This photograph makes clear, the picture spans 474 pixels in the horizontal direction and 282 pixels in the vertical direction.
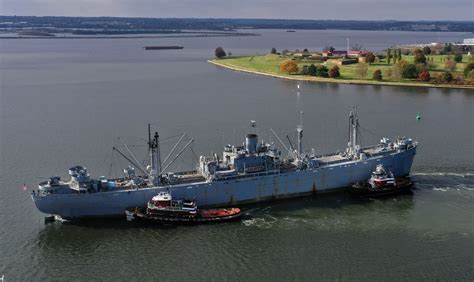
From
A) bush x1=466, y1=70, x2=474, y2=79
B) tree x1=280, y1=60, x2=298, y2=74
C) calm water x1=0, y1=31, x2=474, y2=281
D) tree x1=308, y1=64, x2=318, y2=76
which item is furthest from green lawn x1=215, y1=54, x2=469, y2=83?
calm water x1=0, y1=31, x2=474, y2=281

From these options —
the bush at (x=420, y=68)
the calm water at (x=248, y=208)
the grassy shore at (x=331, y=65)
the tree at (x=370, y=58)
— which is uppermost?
the tree at (x=370, y=58)

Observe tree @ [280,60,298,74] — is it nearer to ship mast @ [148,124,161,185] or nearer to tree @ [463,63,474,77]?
tree @ [463,63,474,77]

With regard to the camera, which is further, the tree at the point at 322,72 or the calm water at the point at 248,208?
the tree at the point at 322,72

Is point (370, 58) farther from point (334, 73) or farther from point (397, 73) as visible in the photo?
point (397, 73)

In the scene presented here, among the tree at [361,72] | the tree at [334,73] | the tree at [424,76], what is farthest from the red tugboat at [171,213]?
the tree at [334,73]

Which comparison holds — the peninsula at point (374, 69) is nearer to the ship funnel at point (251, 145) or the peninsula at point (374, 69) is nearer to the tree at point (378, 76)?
the tree at point (378, 76)

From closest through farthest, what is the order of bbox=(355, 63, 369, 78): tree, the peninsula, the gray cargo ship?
the gray cargo ship
the peninsula
bbox=(355, 63, 369, 78): tree
